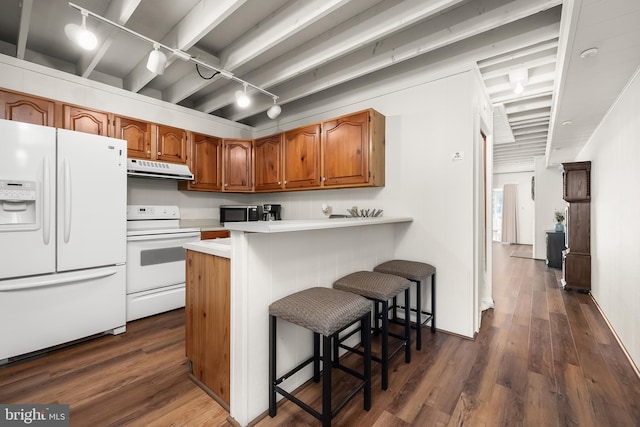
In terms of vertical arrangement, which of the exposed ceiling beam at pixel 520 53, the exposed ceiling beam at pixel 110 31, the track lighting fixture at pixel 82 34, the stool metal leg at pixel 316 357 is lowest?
the stool metal leg at pixel 316 357

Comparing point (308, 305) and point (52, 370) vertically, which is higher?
point (308, 305)

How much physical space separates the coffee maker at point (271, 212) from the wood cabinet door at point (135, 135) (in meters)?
1.61

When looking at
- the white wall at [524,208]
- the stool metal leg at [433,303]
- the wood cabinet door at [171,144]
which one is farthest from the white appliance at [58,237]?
the white wall at [524,208]

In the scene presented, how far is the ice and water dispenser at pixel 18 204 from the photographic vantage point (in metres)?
1.99

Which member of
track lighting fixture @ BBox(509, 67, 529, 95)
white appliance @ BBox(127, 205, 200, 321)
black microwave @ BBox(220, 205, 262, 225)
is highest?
track lighting fixture @ BBox(509, 67, 529, 95)

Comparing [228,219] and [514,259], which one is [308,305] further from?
[514,259]

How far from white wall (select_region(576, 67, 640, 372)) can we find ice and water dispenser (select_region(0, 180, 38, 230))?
471 cm

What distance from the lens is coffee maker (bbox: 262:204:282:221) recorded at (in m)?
4.00

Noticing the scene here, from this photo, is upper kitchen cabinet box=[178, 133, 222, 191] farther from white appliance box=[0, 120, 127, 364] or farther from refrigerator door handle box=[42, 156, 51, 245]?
refrigerator door handle box=[42, 156, 51, 245]

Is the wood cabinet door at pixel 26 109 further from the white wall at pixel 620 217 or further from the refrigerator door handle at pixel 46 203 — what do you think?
the white wall at pixel 620 217

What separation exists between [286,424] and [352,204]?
2336 mm

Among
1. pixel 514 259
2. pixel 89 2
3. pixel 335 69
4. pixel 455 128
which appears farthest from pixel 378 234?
pixel 514 259

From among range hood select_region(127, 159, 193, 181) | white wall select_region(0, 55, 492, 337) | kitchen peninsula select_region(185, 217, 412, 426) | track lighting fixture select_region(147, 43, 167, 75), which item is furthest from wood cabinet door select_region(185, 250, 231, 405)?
white wall select_region(0, 55, 492, 337)

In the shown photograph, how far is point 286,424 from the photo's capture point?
1470mm
